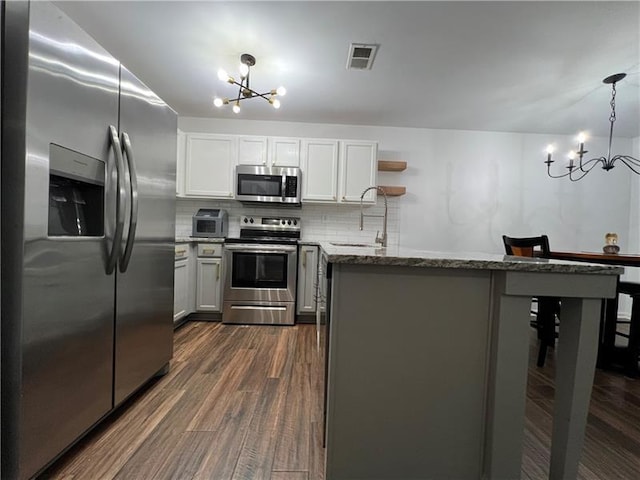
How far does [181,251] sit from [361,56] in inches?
98.0

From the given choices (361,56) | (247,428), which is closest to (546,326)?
(247,428)

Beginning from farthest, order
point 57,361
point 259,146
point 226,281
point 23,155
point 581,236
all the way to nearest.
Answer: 1. point 581,236
2. point 259,146
3. point 226,281
4. point 57,361
5. point 23,155

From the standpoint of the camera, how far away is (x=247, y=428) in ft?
4.76

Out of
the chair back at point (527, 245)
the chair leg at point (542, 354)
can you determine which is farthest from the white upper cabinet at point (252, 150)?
the chair leg at point (542, 354)

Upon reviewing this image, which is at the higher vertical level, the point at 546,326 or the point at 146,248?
the point at 146,248

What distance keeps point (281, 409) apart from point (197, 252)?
2.17 m

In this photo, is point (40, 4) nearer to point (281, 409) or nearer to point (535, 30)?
point (281, 409)

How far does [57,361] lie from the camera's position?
1.10m

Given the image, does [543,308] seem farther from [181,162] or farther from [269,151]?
[181,162]

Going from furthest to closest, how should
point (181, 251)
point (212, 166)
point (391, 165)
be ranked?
1. point (391, 165)
2. point (212, 166)
3. point (181, 251)

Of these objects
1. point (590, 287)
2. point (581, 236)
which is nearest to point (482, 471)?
point (590, 287)

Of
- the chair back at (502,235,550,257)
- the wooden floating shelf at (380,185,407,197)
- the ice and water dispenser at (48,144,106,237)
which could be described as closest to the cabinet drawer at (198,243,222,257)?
the ice and water dispenser at (48,144,106,237)

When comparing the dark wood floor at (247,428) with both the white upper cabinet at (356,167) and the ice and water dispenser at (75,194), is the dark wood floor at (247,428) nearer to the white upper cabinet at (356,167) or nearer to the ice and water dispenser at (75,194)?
the ice and water dispenser at (75,194)

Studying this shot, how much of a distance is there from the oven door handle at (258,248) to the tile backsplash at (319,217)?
64 centimetres
